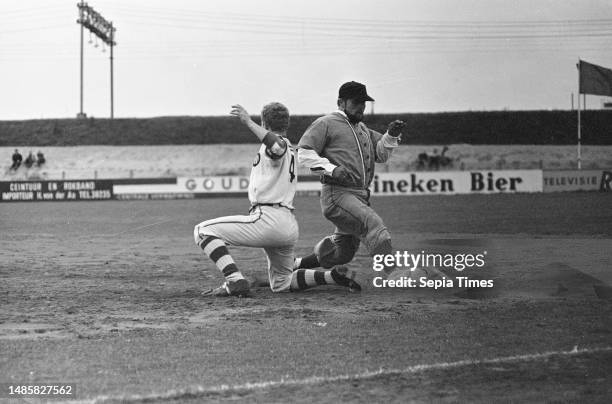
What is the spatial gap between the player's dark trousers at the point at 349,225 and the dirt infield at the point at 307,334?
45 cm

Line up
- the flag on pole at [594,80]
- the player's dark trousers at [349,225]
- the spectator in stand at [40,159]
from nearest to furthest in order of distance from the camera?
the player's dark trousers at [349,225], the flag on pole at [594,80], the spectator in stand at [40,159]

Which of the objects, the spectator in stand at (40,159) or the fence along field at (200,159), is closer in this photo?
the fence along field at (200,159)

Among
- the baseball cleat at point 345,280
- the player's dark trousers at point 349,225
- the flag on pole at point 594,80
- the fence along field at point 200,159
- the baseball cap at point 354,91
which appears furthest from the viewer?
Result: the fence along field at point 200,159

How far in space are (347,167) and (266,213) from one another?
1000 millimetres

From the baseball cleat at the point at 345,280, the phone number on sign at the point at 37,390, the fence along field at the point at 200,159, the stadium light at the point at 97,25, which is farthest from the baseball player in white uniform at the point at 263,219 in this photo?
the stadium light at the point at 97,25

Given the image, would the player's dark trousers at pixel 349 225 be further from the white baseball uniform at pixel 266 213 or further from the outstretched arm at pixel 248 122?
the outstretched arm at pixel 248 122

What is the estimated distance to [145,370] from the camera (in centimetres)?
482

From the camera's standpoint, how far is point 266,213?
26.1 ft

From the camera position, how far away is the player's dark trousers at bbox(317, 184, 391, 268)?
8.05 m

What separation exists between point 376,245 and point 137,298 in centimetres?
230

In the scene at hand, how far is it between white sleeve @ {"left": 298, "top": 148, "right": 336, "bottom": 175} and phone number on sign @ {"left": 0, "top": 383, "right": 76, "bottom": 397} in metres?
4.02

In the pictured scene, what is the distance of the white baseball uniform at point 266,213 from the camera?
7.91 metres

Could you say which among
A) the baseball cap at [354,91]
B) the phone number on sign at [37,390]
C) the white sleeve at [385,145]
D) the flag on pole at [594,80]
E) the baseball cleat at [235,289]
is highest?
the flag on pole at [594,80]

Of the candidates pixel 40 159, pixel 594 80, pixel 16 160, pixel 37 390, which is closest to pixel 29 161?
pixel 40 159
